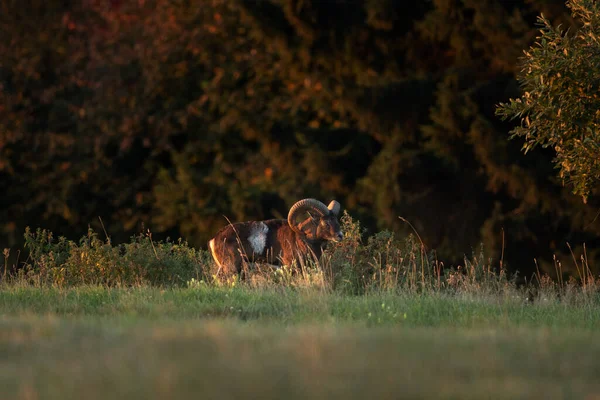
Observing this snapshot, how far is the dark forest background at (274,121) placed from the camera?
25.8 meters

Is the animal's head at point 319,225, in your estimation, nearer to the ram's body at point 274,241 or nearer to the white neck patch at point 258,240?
the ram's body at point 274,241

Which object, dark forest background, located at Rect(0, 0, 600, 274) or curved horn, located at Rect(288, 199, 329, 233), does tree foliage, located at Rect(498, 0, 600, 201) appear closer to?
curved horn, located at Rect(288, 199, 329, 233)

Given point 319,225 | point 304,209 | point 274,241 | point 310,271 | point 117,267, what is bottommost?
point 117,267

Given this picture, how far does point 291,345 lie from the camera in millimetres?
9289

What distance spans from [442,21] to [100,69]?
909 centimetres

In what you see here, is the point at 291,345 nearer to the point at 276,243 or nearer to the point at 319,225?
the point at 319,225

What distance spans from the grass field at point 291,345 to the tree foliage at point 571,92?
2088mm

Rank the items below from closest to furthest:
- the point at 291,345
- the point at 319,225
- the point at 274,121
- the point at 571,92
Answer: the point at 291,345
the point at 571,92
the point at 319,225
the point at 274,121

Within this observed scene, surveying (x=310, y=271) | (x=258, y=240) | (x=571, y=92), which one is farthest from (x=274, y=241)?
(x=571, y=92)

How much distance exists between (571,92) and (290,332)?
19.5 ft

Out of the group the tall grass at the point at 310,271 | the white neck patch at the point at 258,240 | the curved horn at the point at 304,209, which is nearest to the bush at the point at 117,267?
the tall grass at the point at 310,271

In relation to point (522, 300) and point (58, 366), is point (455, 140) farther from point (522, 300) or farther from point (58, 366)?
point (58, 366)

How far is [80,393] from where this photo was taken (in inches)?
285

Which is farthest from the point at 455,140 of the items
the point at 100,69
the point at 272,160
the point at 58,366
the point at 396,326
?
the point at 58,366
